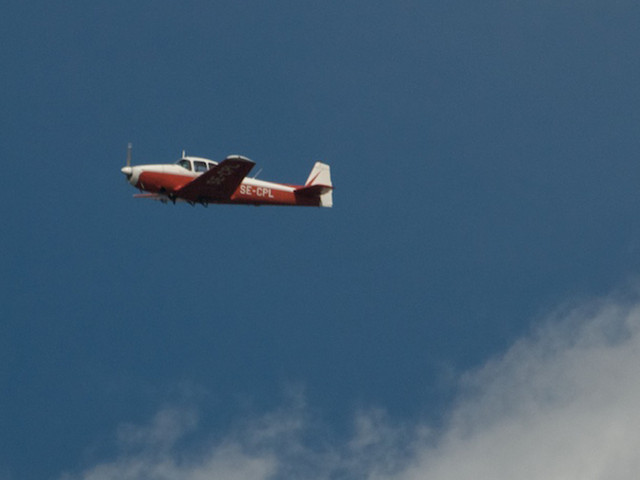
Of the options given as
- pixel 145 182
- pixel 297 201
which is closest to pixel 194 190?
pixel 145 182

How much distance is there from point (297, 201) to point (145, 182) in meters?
10.6

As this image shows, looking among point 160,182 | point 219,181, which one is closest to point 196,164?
point 219,181

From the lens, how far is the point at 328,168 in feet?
245

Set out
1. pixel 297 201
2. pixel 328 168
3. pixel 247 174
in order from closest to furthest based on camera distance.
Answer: pixel 247 174 < pixel 297 201 < pixel 328 168

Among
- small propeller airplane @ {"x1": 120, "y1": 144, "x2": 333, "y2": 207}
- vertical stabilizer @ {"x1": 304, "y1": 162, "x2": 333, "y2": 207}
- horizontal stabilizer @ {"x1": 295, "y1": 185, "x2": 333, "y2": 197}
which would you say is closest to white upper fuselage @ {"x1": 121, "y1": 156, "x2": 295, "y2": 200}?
small propeller airplane @ {"x1": 120, "y1": 144, "x2": 333, "y2": 207}

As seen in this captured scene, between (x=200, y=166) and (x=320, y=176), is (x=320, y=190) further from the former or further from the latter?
(x=200, y=166)

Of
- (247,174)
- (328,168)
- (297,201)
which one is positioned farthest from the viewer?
(328,168)

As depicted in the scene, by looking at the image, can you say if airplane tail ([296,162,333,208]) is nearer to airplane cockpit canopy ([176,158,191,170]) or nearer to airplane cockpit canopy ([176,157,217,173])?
airplane cockpit canopy ([176,157,217,173])

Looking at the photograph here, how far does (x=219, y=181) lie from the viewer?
2468 inches

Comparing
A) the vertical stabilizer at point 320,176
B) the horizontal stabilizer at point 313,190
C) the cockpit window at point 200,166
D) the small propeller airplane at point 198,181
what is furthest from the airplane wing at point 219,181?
the vertical stabilizer at point 320,176

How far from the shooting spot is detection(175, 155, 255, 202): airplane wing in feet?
201

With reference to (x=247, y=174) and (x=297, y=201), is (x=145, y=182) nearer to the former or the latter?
(x=247, y=174)

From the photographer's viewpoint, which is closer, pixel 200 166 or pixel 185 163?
pixel 185 163

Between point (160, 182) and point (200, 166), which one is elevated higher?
point (200, 166)
